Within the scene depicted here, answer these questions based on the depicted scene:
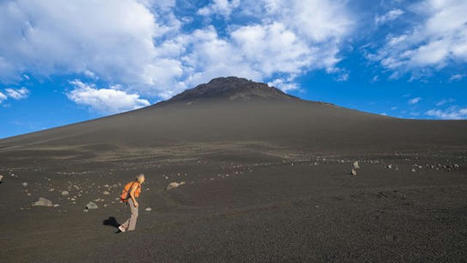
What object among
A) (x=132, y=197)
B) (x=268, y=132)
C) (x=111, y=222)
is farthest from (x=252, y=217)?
(x=268, y=132)

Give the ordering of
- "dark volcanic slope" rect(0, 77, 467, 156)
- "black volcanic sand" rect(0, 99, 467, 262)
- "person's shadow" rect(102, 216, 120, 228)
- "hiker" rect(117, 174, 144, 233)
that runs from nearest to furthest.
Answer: "black volcanic sand" rect(0, 99, 467, 262) → "hiker" rect(117, 174, 144, 233) → "person's shadow" rect(102, 216, 120, 228) → "dark volcanic slope" rect(0, 77, 467, 156)

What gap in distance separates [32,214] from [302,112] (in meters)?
69.5

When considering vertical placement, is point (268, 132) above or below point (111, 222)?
above

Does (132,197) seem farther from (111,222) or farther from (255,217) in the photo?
(255,217)

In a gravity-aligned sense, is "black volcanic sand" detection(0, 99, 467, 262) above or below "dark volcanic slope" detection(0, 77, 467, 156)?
below

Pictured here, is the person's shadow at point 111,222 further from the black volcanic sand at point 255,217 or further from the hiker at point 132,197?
the hiker at point 132,197

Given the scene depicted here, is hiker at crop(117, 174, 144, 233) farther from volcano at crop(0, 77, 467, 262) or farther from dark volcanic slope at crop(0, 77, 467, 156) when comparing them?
dark volcanic slope at crop(0, 77, 467, 156)

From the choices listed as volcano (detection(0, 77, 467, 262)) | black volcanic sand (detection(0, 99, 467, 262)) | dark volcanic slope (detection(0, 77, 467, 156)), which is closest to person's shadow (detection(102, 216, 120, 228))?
volcano (detection(0, 77, 467, 262))

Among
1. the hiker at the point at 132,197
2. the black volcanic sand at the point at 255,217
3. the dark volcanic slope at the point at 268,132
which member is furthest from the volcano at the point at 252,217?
the dark volcanic slope at the point at 268,132

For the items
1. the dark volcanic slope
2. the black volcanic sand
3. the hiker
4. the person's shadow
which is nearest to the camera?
the black volcanic sand

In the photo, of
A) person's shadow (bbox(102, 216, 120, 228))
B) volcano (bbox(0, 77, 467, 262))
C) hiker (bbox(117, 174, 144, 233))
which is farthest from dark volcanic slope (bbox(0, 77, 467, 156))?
hiker (bbox(117, 174, 144, 233))

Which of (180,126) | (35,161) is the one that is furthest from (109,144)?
(180,126)

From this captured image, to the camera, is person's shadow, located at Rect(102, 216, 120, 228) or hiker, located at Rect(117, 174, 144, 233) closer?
hiker, located at Rect(117, 174, 144, 233)

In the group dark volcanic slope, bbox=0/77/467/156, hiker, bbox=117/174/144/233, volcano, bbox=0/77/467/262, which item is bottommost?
volcano, bbox=0/77/467/262
